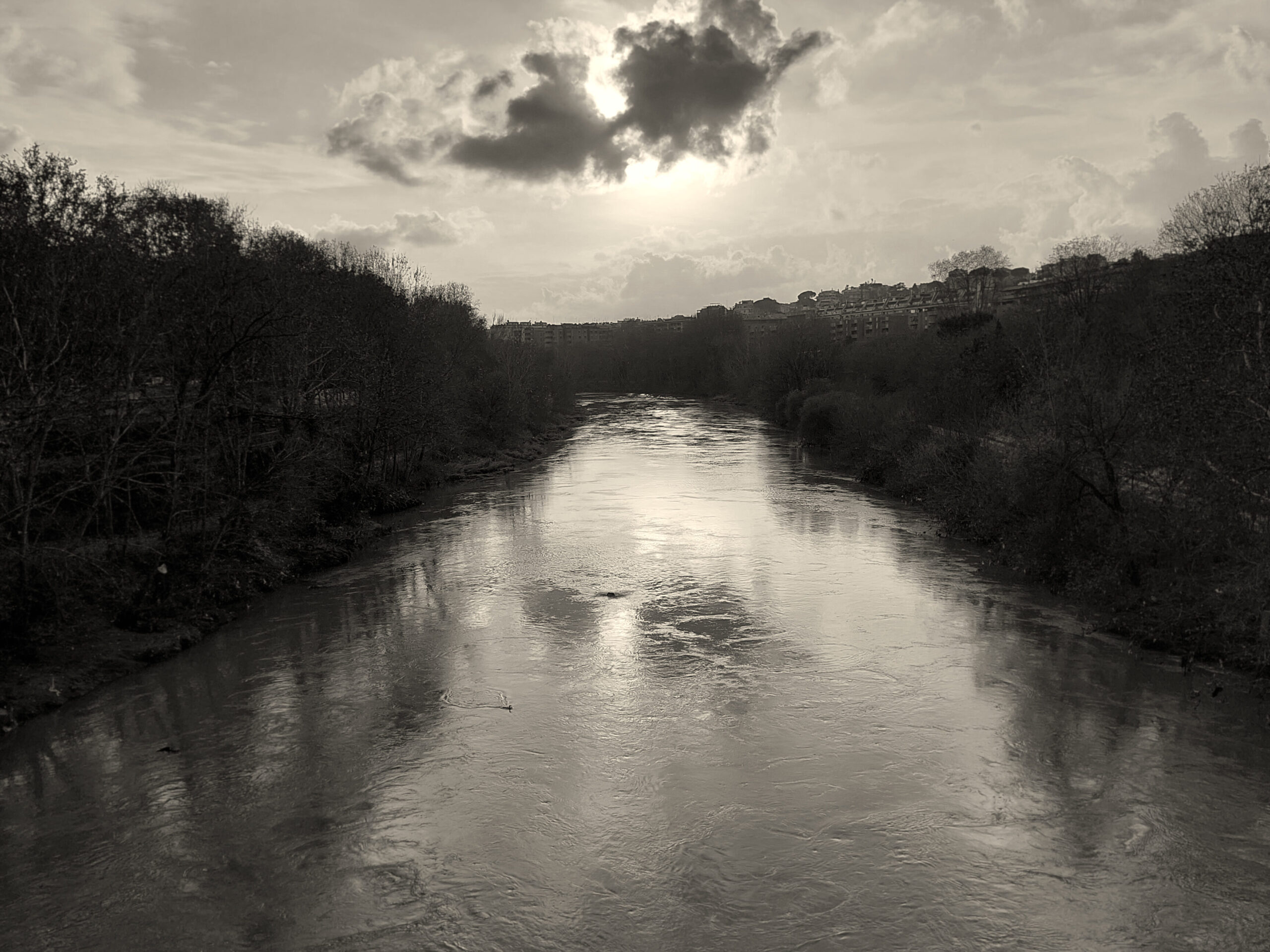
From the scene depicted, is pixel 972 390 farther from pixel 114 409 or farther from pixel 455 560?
pixel 114 409

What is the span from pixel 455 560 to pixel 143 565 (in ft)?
26.0

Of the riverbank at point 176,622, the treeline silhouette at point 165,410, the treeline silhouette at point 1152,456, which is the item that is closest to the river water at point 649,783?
the riverbank at point 176,622

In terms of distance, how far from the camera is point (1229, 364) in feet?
52.8

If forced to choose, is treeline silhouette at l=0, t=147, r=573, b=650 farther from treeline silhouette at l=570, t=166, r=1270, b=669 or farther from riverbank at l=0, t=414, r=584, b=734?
treeline silhouette at l=570, t=166, r=1270, b=669

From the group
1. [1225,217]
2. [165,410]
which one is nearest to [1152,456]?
[1225,217]

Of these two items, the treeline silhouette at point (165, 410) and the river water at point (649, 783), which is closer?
the river water at point (649, 783)

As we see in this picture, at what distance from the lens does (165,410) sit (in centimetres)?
2022

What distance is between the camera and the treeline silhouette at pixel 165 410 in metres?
16.0

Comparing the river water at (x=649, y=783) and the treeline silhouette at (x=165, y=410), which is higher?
Result: the treeline silhouette at (x=165, y=410)

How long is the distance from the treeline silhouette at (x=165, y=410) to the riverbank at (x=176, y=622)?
9 centimetres

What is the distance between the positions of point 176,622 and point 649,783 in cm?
1201

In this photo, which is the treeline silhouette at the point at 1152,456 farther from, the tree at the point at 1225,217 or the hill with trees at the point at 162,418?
the hill with trees at the point at 162,418

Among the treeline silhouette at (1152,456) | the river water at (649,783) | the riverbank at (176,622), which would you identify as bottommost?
the river water at (649,783)

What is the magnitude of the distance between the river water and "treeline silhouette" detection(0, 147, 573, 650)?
101 inches
